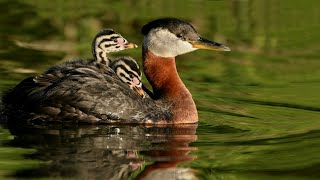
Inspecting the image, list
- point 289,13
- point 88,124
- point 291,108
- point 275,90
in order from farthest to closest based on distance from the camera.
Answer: point 289,13 → point 275,90 → point 291,108 → point 88,124

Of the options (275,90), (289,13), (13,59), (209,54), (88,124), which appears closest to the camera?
(88,124)

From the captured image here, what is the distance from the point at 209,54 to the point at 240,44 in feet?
2.91

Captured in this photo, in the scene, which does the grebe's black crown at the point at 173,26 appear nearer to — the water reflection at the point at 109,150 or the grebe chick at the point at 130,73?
the grebe chick at the point at 130,73

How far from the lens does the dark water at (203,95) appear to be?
1161 centimetres

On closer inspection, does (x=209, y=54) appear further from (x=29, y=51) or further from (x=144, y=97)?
(x=144, y=97)

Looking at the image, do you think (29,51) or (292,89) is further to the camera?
(29,51)

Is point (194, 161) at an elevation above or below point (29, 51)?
below

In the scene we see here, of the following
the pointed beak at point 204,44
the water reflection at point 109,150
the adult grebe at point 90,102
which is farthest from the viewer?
the pointed beak at point 204,44

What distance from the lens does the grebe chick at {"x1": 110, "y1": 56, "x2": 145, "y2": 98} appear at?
46.7ft

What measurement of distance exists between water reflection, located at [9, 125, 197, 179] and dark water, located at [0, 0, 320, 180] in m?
0.01

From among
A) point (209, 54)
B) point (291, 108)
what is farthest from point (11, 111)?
point (209, 54)

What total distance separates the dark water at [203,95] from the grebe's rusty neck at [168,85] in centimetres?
34

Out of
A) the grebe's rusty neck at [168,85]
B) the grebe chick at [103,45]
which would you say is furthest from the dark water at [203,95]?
the grebe chick at [103,45]

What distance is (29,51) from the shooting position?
19.0m
